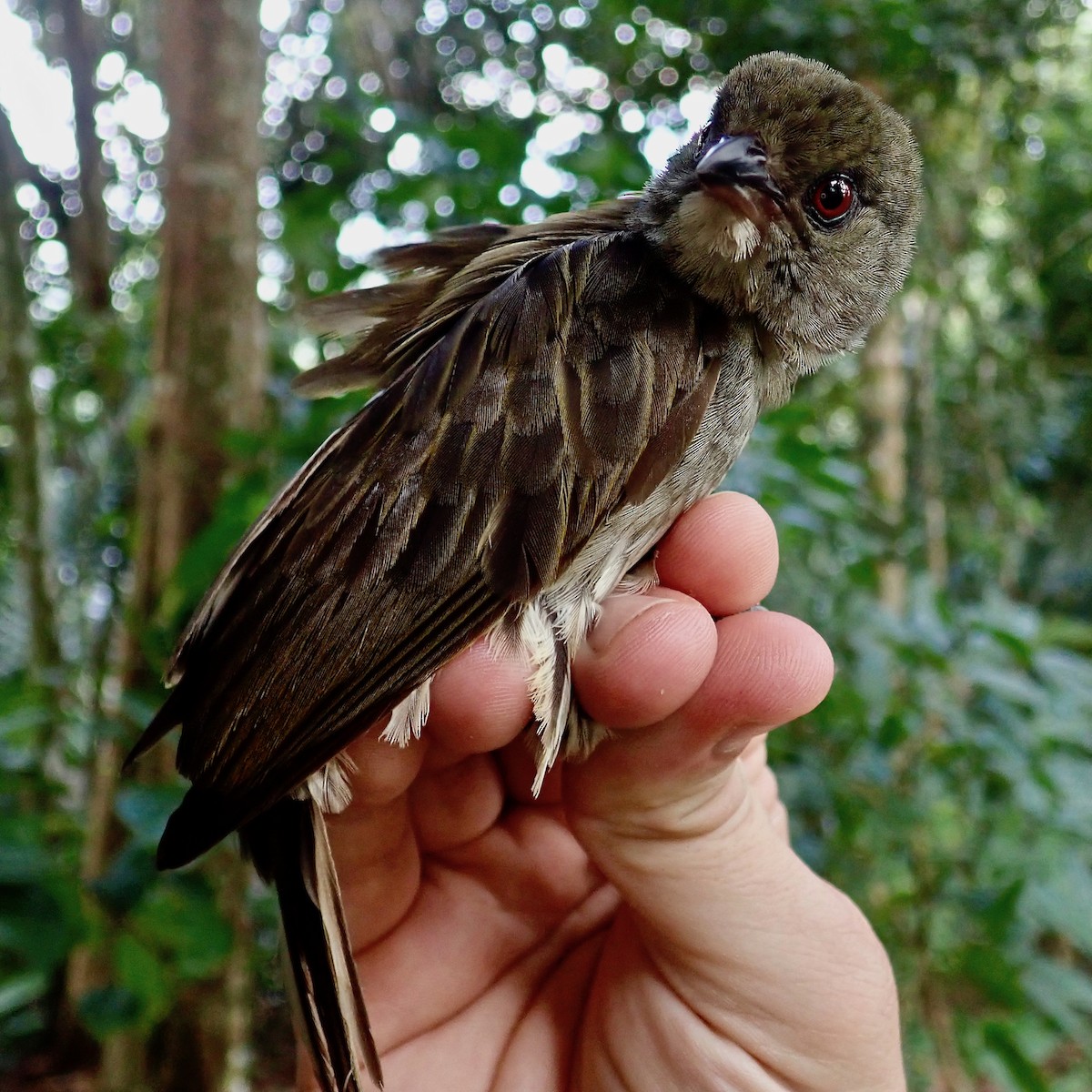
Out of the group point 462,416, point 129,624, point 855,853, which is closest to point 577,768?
point 462,416

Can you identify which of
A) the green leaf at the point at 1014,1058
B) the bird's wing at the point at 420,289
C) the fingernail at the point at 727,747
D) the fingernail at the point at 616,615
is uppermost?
the bird's wing at the point at 420,289

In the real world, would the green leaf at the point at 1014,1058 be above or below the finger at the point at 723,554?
below

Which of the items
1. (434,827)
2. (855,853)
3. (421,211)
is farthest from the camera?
(421,211)

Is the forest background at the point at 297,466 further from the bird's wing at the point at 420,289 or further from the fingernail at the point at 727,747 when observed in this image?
the fingernail at the point at 727,747

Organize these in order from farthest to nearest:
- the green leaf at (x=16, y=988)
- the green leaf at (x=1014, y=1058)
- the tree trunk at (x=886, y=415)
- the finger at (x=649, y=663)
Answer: the tree trunk at (x=886, y=415)
the green leaf at (x=1014, y=1058)
the green leaf at (x=16, y=988)
the finger at (x=649, y=663)

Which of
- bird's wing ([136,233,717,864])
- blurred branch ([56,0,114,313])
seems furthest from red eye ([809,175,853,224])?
blurred branch ([56,0,114,313])

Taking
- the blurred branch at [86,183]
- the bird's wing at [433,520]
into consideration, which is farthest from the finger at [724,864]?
the blurred branch at [86,183]

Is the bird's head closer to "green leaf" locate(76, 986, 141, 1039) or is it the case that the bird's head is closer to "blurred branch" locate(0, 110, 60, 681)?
"green leaf" locate(76, 986, 141, 1039)

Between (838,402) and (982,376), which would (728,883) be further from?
(982,376)
